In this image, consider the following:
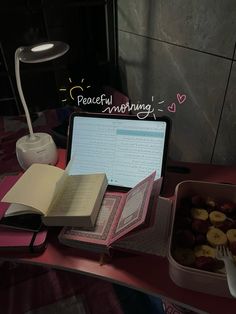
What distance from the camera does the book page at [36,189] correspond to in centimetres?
74

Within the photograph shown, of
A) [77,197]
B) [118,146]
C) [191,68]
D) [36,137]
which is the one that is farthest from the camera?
[191,68]

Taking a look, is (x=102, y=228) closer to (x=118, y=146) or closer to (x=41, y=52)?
(x=118, y=146)

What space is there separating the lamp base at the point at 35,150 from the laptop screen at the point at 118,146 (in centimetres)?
10

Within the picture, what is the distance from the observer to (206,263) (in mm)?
600

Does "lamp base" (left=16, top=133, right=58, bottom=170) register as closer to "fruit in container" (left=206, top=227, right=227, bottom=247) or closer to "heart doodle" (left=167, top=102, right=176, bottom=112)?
"fruit in container" (left=206, top=227, right=227, bottom=247)

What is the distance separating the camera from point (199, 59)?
3.74ft

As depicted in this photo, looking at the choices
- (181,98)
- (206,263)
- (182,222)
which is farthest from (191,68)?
(206,263)

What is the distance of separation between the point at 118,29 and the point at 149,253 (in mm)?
1891

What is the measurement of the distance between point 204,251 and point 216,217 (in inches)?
4.5

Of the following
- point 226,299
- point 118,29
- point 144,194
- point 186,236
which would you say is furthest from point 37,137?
point 118,29

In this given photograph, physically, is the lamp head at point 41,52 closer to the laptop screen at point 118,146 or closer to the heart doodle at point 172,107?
the laptop screen at point 118,146

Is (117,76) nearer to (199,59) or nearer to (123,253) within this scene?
(199,59)

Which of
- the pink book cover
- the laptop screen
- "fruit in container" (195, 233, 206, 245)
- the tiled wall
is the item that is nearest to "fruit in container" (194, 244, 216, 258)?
"fruit in container" (195, 233, 206, 245)

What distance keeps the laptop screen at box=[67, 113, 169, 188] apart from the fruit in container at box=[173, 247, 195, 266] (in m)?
0.27
